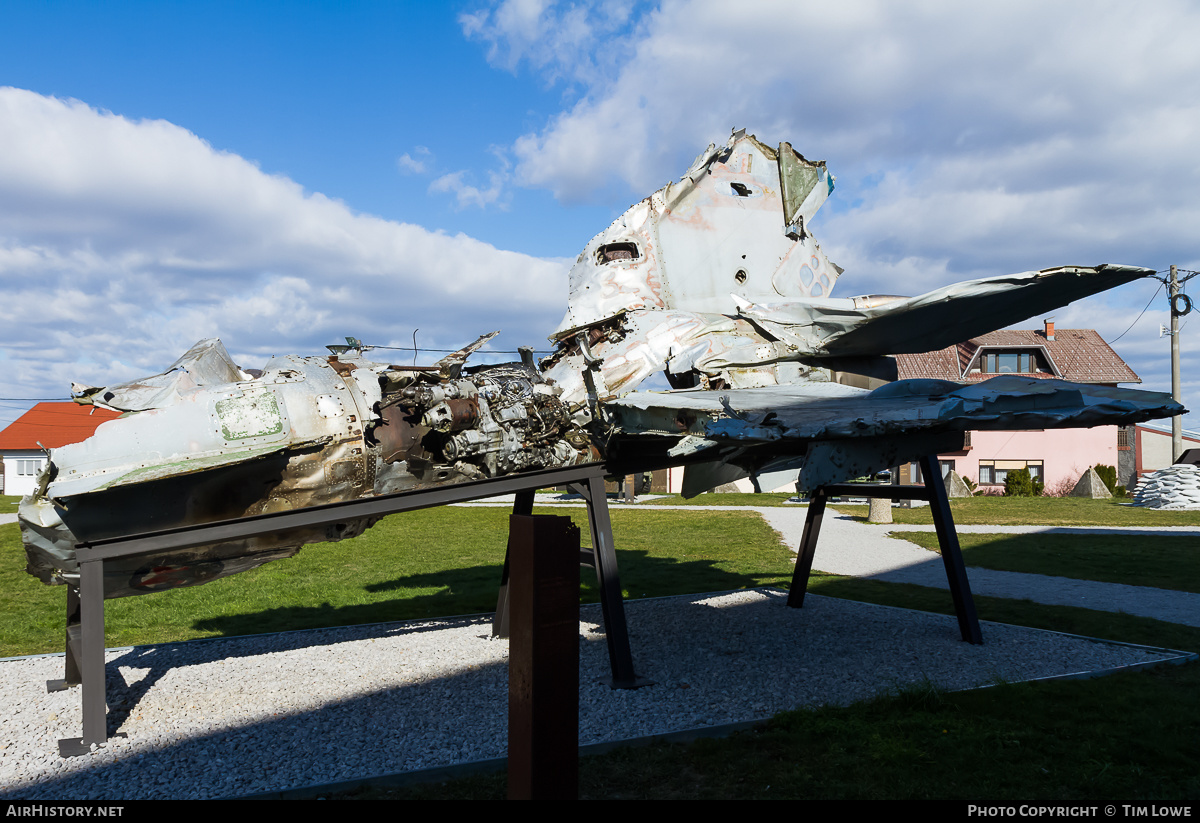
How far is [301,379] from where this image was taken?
6.55m

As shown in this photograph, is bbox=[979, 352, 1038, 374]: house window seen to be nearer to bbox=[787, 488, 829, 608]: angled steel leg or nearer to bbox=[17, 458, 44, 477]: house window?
bbox=[787, 488, 829, 608]: angled steel leg

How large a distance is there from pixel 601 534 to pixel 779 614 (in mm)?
3786

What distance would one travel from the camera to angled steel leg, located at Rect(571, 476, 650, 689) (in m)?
7.27

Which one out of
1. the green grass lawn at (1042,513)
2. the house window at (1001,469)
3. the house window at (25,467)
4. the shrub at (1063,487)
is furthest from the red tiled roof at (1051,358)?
the house window at (25,467)

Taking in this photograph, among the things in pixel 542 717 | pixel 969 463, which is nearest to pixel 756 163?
pixel 542 717

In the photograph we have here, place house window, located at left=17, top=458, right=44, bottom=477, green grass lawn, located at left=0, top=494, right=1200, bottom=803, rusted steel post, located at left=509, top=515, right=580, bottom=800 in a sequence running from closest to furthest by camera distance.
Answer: rusted steel post, located at left=509, top=515, right=580, bottom=800, green grass lawn, located at left=0, top=494, right=1200, bottom=803, house window, located at left=17, top=458, right=44, bottom=477

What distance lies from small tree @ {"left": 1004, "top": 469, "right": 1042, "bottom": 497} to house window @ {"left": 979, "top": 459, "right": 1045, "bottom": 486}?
8.72ft

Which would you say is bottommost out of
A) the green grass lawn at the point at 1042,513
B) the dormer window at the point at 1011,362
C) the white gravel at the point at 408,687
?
the green grass lawn at the point at 1042,513

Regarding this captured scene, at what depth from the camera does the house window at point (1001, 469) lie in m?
34.6

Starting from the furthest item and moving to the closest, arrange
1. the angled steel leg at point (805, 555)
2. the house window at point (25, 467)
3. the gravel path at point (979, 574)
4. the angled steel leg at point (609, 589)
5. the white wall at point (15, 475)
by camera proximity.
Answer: the house window at point (25, 467), the white wall at point (15, 475), the gravel path at point (979, 574), the angled steel leg at point (805, 555), the angled steel leg at point (609, 589)

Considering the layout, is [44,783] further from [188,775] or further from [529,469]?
[529,469]

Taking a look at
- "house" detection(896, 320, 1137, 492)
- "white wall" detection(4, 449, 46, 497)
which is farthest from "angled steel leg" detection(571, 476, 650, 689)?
"white wall" detection(4, 449, 46, 497)

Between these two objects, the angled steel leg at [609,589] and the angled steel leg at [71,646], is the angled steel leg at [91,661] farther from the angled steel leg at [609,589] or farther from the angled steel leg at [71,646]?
the angled steel leg at [609,589]

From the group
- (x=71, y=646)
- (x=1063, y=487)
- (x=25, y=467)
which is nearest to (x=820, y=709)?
(x=71, y=646)
